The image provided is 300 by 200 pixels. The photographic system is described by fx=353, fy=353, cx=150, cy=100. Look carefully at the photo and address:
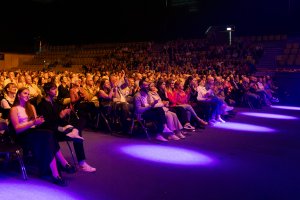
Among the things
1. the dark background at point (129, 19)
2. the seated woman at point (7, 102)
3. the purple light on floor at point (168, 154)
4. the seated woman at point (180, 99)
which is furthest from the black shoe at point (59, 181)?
the dark background at point (129, 19)

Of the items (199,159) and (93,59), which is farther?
(93,59)

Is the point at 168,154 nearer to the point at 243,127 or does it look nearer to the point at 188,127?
the point at 188,127

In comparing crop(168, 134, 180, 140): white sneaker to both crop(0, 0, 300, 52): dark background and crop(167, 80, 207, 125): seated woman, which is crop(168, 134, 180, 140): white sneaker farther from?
crop(0, 0, 300, 52): dark background

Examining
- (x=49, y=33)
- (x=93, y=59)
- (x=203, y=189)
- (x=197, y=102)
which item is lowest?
(x=203, y=189)

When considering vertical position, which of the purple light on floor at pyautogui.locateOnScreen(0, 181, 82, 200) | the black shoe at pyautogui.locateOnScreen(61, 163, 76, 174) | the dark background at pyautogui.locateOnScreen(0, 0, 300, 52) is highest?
the dark background at pyautogui.locateOnScreen(0, 0, 300, 52)

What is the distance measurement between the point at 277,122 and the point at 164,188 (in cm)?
632

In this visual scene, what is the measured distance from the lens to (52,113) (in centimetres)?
460

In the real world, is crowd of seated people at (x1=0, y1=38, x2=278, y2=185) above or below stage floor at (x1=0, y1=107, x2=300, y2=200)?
above

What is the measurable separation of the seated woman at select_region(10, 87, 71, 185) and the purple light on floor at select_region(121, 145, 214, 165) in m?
1.58

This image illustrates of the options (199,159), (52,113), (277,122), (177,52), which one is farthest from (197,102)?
(177,52)

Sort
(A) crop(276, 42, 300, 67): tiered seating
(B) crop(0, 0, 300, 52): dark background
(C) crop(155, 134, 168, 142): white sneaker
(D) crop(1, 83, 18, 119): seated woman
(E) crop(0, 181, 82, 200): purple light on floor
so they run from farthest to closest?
1. (B) crop(0, 0, 300, 52): dark background
2. (A) crop(276, 42, 300, 67): tiered seating
3. (C) crop(155, 134, 168, 142): white sneaker
4. (D) crop(1, 83, 18, 119): seated woman
5. (E) crop(0, 181, 82, 200): purple light on floor

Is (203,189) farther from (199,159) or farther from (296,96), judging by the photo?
(296,96)

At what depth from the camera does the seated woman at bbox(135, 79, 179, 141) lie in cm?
690

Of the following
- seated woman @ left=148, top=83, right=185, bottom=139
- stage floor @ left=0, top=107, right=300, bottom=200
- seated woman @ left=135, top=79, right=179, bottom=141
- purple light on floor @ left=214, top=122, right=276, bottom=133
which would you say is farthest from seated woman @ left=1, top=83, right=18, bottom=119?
purple light on floor @ left=214, top=122, right=276, bottom=133
